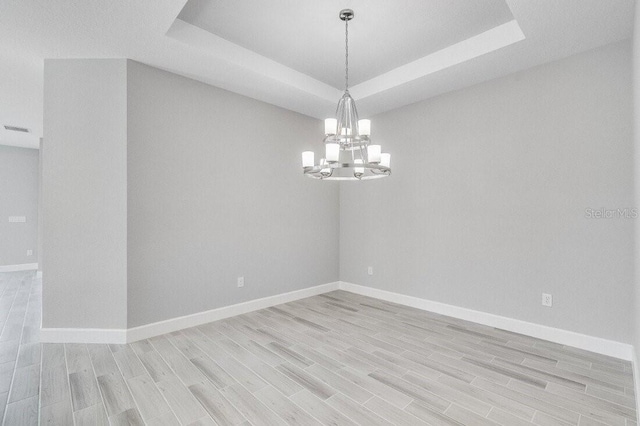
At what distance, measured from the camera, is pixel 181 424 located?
1751mm

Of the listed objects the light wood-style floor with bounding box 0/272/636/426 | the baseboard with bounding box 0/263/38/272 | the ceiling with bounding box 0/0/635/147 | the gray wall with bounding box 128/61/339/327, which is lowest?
the light wood-style floor with bounding box 0/272/636/426

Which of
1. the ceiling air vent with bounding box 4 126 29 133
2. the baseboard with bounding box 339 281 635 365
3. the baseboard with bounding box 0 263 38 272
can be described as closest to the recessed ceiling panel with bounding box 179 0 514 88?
the baseboard with bounding box 339 281 635 365

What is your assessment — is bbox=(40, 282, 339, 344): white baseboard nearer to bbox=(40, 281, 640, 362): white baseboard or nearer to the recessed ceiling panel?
bbox=(40, 281, 640, 362): white baseboard

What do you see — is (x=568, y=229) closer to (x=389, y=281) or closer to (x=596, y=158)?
(x=596, y=158)

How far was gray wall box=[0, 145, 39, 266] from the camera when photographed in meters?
6.34

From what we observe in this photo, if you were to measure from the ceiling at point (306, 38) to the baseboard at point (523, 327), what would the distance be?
2.52 m

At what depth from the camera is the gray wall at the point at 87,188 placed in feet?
9.35

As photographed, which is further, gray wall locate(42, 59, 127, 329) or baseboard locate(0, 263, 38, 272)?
baseboard locate(0, 263, 38, 272)

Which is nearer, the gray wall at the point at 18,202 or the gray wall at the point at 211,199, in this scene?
the gray wall at the point at 211,199

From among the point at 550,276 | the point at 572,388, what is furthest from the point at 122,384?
the point at 550,276

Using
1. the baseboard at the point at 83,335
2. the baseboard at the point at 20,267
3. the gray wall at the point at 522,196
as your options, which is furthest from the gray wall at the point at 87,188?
the baseboard at the point at 20,267

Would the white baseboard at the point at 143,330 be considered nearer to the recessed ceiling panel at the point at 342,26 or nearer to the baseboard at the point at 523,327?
the baseboard at the point at 523,327

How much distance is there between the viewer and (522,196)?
121 inches

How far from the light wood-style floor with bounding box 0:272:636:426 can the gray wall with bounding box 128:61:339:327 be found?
0.56 metres
